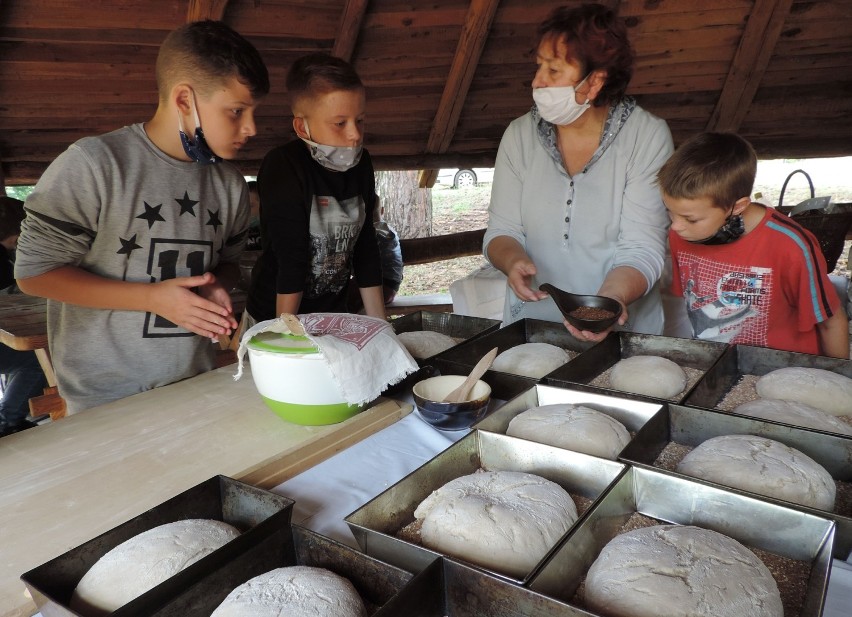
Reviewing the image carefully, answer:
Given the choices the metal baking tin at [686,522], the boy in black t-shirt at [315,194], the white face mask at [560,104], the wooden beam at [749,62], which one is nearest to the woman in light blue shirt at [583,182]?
the white face mask at [560,104]

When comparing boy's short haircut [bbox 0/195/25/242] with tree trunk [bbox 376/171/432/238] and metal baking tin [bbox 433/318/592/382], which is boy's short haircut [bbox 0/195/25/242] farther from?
tree trunk [bbox 376/171/432/238]

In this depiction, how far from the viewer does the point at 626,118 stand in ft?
6.09

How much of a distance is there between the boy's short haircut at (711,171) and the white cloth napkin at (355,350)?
3.30 feet

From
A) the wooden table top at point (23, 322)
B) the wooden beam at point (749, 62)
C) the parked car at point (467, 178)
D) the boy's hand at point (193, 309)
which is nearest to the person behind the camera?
the boy's hand at point (193, 309)

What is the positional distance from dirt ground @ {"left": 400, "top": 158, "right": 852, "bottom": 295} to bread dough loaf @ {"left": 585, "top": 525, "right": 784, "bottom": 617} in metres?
6.29

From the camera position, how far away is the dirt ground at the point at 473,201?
7.61 m

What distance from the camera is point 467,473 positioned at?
1.13 metres

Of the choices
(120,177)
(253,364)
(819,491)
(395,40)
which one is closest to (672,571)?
(819,491)

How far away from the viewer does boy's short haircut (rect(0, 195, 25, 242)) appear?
10.5 feet

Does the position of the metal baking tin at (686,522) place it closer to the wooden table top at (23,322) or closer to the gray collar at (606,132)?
the gray collar at (606,132)

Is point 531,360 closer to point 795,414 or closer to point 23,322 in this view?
point 795,414

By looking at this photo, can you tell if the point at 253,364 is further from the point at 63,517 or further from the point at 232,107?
the point at 232,107

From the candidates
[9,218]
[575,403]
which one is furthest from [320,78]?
[9,218]

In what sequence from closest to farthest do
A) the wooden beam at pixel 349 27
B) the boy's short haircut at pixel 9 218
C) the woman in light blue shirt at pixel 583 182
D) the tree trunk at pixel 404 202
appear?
the woman in light blue shirt at pixel 583 182 < the boy's short haircut at pixel 9 218 < the wooden beam at pixel 349 27 < the tree trunk at pixel 404 202
